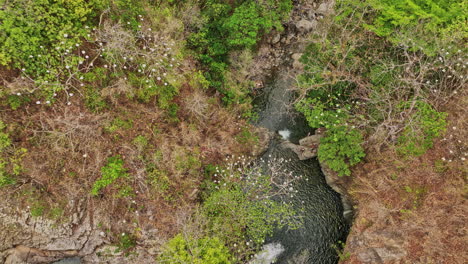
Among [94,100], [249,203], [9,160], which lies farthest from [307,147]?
[9,160]

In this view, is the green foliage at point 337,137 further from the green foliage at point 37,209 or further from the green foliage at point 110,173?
the green foliage at point 37,209

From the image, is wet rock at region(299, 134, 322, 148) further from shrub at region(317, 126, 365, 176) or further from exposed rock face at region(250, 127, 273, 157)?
exposed rock face at region(250, 127, 273, 157)

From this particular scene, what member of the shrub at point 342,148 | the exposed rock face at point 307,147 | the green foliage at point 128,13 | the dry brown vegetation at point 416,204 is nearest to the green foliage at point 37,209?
the green foliage at point 128,13

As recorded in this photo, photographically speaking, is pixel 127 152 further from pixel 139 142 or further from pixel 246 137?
pixel 246 137

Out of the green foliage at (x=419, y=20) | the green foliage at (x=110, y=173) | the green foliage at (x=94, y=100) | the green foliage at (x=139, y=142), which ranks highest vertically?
the green foliage at (x=419, y=20)

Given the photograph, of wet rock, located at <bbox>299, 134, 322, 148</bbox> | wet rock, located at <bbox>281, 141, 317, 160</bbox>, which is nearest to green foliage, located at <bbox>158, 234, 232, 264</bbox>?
wet rock, located at <bbox>281, 141, 317, 160</bbox>

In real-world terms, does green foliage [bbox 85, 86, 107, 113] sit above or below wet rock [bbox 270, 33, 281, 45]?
below
